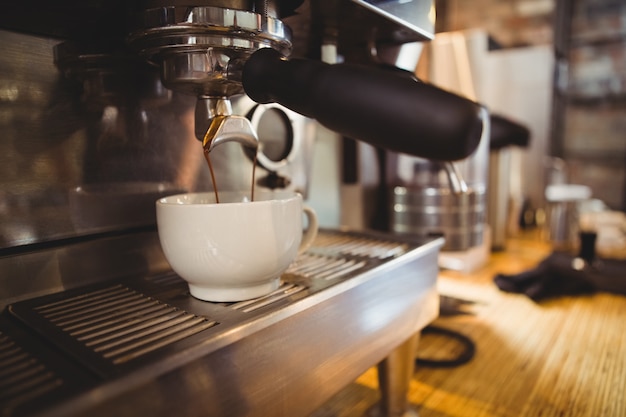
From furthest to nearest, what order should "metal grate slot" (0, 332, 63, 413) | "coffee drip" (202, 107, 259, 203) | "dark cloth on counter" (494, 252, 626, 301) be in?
"dark cloth on counter" (494, 252, 626, 301), "coffee drip" (202, 107, 259, 203), "metal grate slot" (0, 332, 63, 413)

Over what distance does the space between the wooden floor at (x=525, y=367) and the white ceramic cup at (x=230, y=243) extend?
288 mm

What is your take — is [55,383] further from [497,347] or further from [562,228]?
[562,228]

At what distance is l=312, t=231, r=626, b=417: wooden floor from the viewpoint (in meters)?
0.53

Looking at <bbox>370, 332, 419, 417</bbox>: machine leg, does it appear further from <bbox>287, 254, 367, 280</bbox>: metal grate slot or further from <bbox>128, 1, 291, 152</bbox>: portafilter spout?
<bbox>128, 1, 291, 152</bbox>: portafilter spout

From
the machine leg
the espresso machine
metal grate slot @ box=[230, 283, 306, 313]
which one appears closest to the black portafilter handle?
the espresso machine

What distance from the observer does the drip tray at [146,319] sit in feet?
0.81

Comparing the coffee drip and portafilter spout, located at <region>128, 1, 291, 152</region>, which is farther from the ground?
portafilter spout, located at <region>128, 1, 291, 152</region>

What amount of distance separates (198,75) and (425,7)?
10.2 inches

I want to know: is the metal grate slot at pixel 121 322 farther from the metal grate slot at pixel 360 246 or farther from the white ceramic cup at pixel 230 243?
the metal grate slot at pixel 360 246

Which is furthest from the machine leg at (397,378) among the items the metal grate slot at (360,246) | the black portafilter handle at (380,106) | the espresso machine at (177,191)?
the black portafilter handle at (380,106)

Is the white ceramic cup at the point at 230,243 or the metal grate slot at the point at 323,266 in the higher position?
the white ceramic cup at the point at 230,243

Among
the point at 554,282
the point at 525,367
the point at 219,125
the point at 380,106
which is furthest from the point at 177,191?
the point at 554,282

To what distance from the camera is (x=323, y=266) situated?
443 millimetres

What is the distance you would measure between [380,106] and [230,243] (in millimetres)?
146
